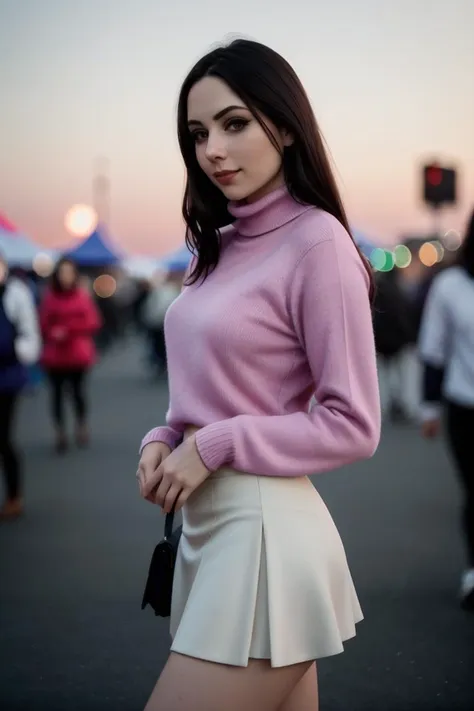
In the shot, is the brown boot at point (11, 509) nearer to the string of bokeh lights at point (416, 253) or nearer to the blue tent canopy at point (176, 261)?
the blue tent canopy at point (176, 261)

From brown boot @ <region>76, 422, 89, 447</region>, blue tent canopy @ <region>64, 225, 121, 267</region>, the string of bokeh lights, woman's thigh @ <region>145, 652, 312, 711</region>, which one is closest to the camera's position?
woman's thigh @ <region>145, 652, 312, 711</region>

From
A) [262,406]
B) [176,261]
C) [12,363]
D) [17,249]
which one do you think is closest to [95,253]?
[176,261]

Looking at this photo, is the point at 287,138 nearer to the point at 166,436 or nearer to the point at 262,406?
the point at 262,406

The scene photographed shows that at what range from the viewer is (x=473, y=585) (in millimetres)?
5297

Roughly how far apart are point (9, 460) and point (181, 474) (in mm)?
5934

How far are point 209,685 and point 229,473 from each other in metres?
0.42

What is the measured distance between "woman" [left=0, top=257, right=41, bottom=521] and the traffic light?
11.5 metres

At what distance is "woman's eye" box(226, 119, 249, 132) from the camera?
2.21 metres

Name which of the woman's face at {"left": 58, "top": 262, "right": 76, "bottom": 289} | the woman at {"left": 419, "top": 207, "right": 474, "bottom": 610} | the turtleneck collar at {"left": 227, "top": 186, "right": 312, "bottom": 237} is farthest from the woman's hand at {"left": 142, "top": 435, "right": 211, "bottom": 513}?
the woman's face at {"left": 58, "top": 262, "right": 76, "bottom": 289}

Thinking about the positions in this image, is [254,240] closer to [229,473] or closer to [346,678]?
[229,473]

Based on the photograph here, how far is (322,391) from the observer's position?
2104mm

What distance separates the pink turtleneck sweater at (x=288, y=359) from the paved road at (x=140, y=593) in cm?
221

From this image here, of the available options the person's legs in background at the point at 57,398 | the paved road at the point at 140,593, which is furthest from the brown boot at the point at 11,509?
the person's legs in background at the point at 57,398

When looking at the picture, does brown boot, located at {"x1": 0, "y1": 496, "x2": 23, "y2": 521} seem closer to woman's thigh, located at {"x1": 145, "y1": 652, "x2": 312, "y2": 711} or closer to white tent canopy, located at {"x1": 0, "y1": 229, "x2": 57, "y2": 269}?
woman's thigh, located at {"x1": 145, "y1": 652, "x2": 312, "y2": 711}
